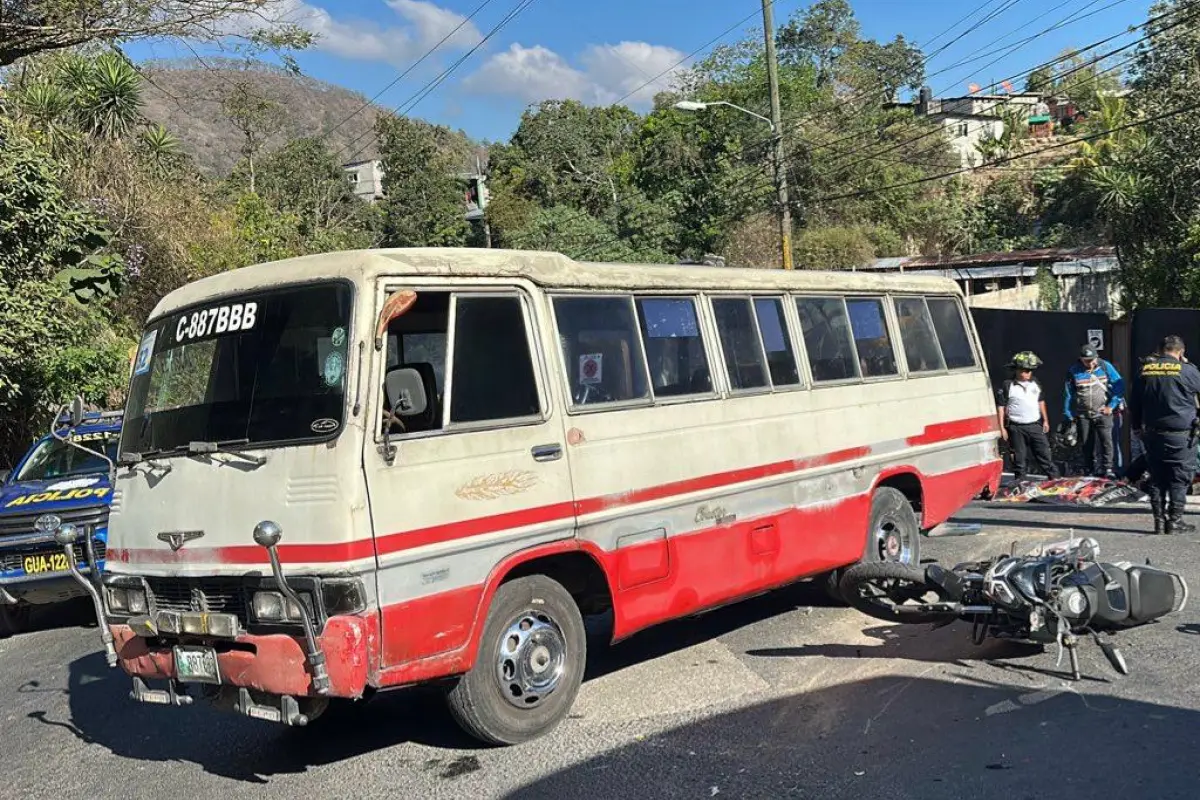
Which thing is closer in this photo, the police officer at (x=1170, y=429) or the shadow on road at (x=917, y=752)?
the shadow on road at (x=917, y=752)

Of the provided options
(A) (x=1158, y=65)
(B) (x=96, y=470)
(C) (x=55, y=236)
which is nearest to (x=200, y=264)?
(C) (x=55, y=236)

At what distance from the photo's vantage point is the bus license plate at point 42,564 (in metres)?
8.83

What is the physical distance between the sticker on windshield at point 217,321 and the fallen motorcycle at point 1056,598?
415cm

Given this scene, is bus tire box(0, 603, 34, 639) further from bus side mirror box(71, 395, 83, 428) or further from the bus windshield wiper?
the bus windshield wiper

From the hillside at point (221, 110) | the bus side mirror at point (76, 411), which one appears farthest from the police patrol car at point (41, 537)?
the hillside at point (221, 110)

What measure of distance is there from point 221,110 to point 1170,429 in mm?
38003

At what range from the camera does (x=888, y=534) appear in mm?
7973

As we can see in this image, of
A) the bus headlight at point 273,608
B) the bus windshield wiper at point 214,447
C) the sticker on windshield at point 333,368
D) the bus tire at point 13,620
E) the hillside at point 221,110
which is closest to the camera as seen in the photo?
the bus headlight at point 273,608

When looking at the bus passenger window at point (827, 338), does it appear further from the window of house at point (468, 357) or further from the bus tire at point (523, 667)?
the bus tire at point (523, 667)

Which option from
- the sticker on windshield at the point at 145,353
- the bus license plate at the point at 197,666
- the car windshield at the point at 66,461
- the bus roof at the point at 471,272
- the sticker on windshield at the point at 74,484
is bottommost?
the bus license plate at the point at 197,666

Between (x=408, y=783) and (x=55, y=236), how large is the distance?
39.1 feet

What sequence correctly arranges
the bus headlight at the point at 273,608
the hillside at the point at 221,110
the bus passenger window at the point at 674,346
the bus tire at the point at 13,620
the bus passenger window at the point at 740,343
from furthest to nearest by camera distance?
1. the hillside at the point at 221,110
2. the bus tire at the point at 13,620
3. the bus passenger window at the point at 740,343
4. the bus passenger window at the point at 674,346
5. the bus headlight at the point at 273,608

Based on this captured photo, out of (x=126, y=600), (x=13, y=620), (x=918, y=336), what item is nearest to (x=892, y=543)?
(x=918, y=336)

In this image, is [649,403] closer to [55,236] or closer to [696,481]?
[696,481]
